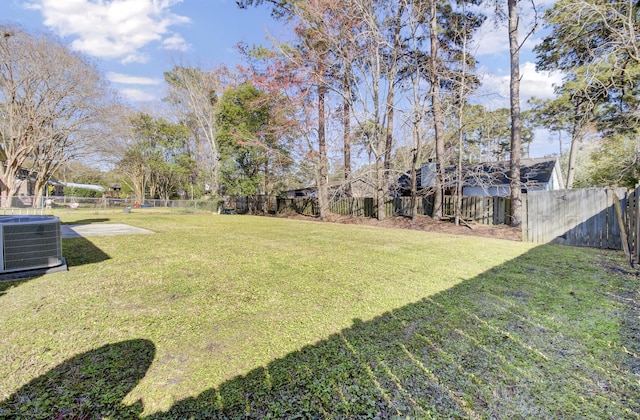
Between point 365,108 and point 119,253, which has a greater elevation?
point 365,108

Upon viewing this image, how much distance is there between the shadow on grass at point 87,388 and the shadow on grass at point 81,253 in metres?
2.88

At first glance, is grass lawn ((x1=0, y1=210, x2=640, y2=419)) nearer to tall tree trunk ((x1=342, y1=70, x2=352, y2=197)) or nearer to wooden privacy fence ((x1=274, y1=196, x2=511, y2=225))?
wooden privacy fence ((x1=274, y1=196, x2=511, y2=225))

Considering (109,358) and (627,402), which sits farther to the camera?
(109,358)

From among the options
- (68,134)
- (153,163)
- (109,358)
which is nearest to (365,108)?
(109,358)

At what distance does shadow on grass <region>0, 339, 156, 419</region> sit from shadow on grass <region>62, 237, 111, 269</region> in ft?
9.46

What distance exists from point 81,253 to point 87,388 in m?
4.14

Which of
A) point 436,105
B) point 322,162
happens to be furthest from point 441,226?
point 322,162

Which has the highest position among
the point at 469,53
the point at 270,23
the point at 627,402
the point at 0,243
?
the point at 270,23

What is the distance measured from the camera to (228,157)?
19.1 meters

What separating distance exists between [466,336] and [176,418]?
199 centimetres

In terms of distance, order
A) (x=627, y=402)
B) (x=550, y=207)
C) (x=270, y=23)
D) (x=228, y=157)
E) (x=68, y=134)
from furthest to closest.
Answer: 1. (x=228, y=157)
2. (x=68, y=134)
3. (x=270, y=23)
4. (x=550, y=207)
5. (x=627, y=402)

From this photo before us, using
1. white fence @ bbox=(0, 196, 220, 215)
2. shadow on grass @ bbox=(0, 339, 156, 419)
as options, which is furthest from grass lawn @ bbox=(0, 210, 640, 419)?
white fence @ bbox=(0, 196, 220, 215)

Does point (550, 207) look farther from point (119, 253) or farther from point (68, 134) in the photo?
point (68, 134)

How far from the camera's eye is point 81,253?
4652 mm
